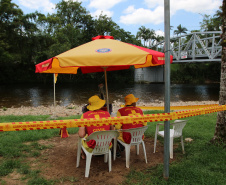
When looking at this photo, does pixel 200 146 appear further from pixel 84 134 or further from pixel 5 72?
pixel 5 72

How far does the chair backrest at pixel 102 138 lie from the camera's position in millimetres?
3295

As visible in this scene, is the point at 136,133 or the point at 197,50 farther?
the point at 197,50

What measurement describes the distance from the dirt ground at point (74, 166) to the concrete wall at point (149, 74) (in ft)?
150

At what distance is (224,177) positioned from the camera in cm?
324

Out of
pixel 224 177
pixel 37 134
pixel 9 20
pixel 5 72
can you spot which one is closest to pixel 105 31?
pixel 9 20

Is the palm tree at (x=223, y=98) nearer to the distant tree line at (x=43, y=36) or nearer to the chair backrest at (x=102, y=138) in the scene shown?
the chair backrest at (x=102, y=138)

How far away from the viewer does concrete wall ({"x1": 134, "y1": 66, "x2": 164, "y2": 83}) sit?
50.1 meters

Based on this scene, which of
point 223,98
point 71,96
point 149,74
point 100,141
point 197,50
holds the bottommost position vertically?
point 71,96

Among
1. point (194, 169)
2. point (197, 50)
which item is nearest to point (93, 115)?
point (194, 169)

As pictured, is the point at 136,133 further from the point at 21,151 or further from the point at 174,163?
the point at 21,151

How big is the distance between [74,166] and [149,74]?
49224 mm

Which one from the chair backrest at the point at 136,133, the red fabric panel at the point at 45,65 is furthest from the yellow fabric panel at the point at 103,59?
the chair backrest at the point at 136,133

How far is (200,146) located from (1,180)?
13.6 feet

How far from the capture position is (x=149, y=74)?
51562 millimetres
